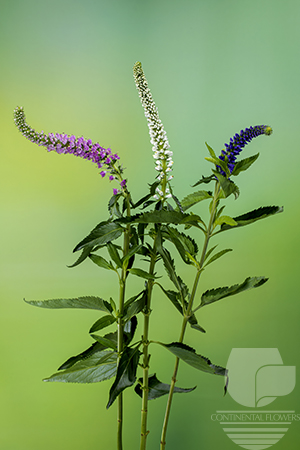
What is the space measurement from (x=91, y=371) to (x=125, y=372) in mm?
116

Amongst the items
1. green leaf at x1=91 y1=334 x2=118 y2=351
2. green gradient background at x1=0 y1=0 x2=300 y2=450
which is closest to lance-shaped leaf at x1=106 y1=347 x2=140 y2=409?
green leaf at x1=91 y1=334 x2=118 y2=351

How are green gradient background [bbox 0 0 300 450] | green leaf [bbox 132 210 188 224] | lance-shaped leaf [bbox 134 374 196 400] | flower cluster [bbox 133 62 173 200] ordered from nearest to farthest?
green leaf [bbox 132 210 188 224]
flower cluster [bbox 133 62 173 200]
lance-shaped leaf [bbox 134 374 196 400]
green gradient background [bbox 0 0 300 450]

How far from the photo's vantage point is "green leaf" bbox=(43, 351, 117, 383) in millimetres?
1083

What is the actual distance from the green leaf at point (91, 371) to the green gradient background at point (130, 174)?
1.89 ft

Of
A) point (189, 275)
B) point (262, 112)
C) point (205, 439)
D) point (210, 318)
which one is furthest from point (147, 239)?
point (205, 439)

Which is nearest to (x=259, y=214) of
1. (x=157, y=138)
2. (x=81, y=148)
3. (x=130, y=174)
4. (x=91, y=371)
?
(x=157, y=138)

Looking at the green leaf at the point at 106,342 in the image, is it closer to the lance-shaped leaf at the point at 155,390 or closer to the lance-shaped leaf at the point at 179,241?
the lance-shaped leaf at the point at 155,390

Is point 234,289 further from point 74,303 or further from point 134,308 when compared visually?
point 74,303

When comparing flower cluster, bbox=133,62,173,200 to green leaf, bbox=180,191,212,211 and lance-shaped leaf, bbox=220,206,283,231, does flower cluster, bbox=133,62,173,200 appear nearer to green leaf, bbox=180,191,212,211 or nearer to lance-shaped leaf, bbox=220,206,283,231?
green leaf, bbox=180,191,212,211

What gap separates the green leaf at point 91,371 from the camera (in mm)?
1083

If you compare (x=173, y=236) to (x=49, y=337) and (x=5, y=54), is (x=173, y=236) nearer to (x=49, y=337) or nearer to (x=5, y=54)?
(x=49, y=337)

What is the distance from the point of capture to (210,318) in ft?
5.56

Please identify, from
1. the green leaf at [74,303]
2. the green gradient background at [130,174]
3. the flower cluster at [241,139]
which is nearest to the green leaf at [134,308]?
the green leaf at [74,303]

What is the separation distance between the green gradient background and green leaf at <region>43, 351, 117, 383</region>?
1.89 ft
